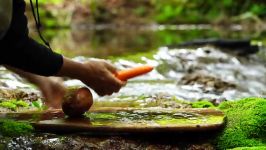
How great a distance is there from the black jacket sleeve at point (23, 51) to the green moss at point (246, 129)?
99cm

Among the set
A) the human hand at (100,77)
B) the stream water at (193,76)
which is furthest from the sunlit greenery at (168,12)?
the human hand at (100,77)

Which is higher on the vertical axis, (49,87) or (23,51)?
(23,51)

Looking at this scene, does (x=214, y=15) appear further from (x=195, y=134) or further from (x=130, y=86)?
(x=195, y=134)

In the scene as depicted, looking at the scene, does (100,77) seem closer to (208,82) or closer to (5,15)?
(5,15)

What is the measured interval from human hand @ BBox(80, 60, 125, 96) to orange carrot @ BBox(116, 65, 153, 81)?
0.04 m

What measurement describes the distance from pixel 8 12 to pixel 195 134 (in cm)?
116

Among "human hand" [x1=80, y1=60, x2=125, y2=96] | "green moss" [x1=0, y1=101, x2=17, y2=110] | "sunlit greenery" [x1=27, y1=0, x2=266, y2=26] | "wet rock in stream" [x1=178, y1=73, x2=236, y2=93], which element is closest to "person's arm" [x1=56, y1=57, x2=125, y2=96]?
"human hand" [x1=80, y1=60, x2=125, y2=96]

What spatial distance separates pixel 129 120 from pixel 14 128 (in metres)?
0.63

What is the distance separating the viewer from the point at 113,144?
2.88 m

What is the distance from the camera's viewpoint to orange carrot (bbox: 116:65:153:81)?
10.6 feet

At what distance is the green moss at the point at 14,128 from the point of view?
9.66 ft

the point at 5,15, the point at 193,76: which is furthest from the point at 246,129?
the point at 193,76

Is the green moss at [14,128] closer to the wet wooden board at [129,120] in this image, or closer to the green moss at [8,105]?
the wet wooden board at [129,120]

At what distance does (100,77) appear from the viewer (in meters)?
3.16
